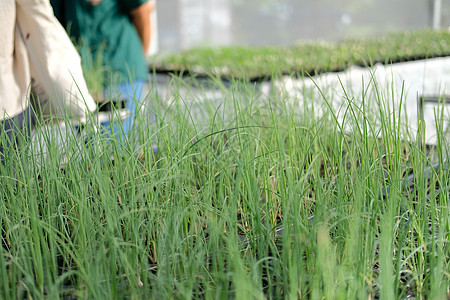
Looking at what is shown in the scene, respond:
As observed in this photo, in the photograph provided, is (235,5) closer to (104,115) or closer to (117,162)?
(104,115)

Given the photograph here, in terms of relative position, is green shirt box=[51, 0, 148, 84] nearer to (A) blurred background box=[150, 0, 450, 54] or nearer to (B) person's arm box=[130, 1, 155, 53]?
(B) person's arm box=[130, 1, 155, 53]

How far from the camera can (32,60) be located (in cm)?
144

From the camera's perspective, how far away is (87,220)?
92cm

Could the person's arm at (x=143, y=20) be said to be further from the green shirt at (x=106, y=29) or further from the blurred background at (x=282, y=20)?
the blurred background at (x=282, y=20)

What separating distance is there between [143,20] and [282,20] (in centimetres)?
378

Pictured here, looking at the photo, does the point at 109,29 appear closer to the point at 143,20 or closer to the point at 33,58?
the point at 143,20

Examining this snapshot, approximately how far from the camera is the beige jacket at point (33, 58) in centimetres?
138

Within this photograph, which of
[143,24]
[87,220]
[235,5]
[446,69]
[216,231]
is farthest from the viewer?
[235,5]

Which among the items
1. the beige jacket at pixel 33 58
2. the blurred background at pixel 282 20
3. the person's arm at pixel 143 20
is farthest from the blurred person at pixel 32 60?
the blurred background at pixel 282 20

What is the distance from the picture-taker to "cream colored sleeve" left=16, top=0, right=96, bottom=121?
140 centimetres

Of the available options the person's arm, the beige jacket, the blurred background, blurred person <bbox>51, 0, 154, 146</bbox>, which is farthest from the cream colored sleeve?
the blurred background

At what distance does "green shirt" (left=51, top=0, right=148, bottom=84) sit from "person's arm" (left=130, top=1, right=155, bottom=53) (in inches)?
1.7

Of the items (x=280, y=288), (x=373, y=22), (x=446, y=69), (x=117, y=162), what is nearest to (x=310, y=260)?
(x=280, y=288)

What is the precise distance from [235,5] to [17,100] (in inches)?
195
